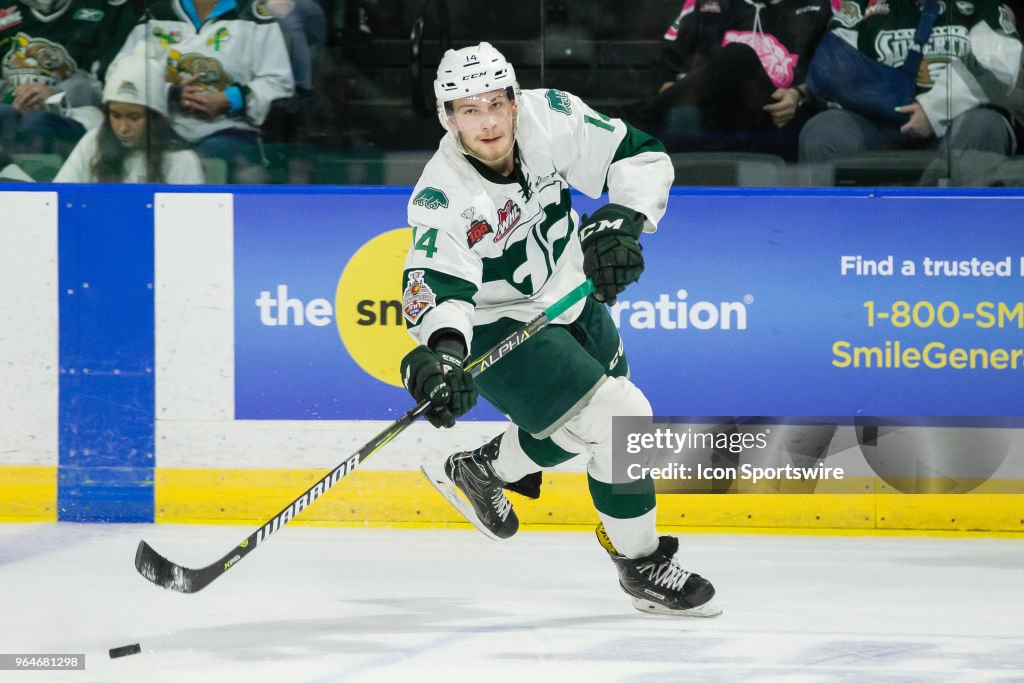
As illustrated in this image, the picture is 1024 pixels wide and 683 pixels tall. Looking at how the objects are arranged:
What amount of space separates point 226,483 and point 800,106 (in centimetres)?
→ 208

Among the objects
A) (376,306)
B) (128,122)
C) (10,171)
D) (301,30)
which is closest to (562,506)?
(376,306)

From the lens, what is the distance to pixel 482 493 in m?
3.55

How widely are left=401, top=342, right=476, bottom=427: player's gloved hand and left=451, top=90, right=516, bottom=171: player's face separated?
1.45 ft

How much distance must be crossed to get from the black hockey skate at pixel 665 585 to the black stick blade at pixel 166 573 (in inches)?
36.4

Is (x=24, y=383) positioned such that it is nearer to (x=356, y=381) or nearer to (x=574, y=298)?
(x=356, y=381)

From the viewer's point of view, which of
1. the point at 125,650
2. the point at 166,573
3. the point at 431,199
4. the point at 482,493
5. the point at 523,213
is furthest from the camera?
the point at 482,493

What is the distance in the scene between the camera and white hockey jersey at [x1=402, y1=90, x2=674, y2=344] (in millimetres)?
3023

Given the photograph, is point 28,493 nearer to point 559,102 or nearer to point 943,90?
point 559,102

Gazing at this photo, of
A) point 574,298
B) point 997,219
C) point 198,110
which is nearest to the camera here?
point 574,298

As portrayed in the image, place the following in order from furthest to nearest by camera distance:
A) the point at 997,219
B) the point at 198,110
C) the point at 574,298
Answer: the point at 198,110
the point at 997,219
the point at 574,298

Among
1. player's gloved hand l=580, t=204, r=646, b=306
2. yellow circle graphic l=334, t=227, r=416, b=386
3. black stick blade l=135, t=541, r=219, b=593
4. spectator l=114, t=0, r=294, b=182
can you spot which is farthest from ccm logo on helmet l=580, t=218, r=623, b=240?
spectator l=114, t=0, r=294, b=182

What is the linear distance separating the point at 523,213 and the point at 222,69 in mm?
1663

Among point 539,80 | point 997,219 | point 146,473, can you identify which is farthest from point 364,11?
point 997,219

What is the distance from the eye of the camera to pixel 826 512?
417 centimetres
